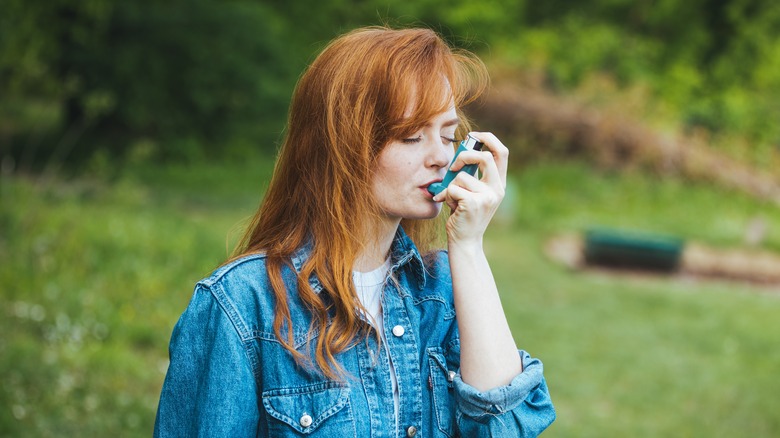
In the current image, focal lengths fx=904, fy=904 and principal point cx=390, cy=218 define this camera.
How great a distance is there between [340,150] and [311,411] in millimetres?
488

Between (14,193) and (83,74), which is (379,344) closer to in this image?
(14,193)

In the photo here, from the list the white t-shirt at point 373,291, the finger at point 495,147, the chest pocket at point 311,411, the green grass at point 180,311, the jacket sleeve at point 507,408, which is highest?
the green grass at point 180,311

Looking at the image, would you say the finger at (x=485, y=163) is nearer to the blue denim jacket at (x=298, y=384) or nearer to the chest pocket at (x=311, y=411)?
the blue denim jacket at (x=298, y=384)

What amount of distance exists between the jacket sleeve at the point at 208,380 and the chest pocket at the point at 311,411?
0.04 metres

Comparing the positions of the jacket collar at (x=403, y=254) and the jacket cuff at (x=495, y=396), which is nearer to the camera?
the jacket cuff at (x=495, y=396)

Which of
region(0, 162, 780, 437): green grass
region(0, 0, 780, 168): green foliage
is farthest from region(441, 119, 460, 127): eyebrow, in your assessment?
region(0, 0, 780, 168): green foliage

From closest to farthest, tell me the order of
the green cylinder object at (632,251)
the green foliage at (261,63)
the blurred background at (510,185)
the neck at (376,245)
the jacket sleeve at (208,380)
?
the jacket sleeve at (208,380) → the neck at (376,245) → the blurred background at (510,185) → the green cylinder object at (632,251) → the green foliage at (261,63)

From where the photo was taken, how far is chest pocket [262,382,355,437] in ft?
5.28

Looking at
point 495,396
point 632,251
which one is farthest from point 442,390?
point 632,251

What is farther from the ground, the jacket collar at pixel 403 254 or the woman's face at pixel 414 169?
the woman's face at pixel 414 169

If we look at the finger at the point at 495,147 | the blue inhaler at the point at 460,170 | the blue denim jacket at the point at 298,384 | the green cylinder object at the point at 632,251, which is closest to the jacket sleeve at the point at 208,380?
the blue denim jacket at the point at 298,384

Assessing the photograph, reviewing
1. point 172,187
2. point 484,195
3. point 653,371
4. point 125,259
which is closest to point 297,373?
point 484,195

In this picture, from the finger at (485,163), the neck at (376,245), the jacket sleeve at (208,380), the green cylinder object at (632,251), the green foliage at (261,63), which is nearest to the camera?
the jacket sleeve at (208,380)

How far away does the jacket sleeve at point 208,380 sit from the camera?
5.19ft
